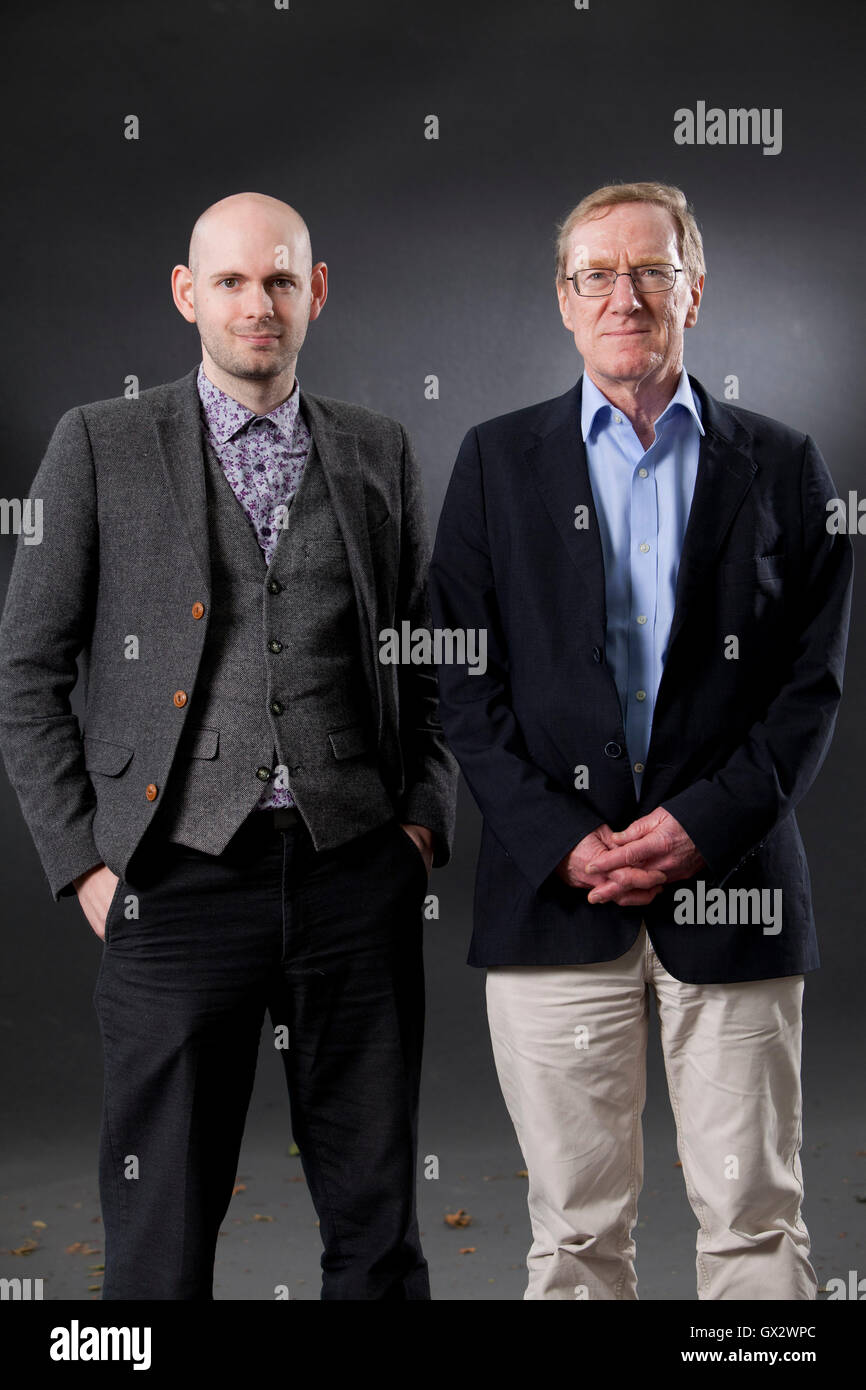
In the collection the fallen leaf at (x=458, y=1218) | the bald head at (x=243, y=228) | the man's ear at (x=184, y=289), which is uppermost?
the bald head at (x=243, y=228)

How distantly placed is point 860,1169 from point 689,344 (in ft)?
7.73

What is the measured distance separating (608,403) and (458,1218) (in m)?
2.24

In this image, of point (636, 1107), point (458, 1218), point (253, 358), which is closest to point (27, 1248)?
point (458, 1218)

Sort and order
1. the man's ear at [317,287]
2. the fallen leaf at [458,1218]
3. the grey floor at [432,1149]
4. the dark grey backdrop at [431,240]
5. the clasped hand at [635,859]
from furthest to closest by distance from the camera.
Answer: the dark grey backdrop at [431,240] < the fallen leaf at [458,1218] < the grey floor at [432,1149] < the man's ear at [317,287] < the clasped hand at [635,859]

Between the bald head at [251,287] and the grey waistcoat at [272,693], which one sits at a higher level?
the bald head at [251,287]

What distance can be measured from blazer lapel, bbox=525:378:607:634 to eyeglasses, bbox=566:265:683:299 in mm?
212

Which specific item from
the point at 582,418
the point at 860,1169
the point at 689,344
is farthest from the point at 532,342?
the point at 860,1169

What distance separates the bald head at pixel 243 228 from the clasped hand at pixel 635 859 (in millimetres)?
1109

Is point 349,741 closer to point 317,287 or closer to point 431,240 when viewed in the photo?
point 317,287

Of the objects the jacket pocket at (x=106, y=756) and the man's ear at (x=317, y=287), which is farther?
the man's ear at (x=317, y=287)

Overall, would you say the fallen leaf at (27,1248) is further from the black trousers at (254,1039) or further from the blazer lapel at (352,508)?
the blazer lapel at (352,508)

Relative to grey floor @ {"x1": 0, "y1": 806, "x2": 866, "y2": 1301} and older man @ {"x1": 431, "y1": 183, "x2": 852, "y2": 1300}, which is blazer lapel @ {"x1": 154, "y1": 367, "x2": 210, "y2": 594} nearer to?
older man @ {"x1": 431, "y1": 183, "x2": 852, "y2": 1300}

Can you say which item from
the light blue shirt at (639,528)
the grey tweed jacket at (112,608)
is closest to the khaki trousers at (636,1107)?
the light blue shirt at (639,528)

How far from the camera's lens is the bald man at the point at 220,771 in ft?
8.23
